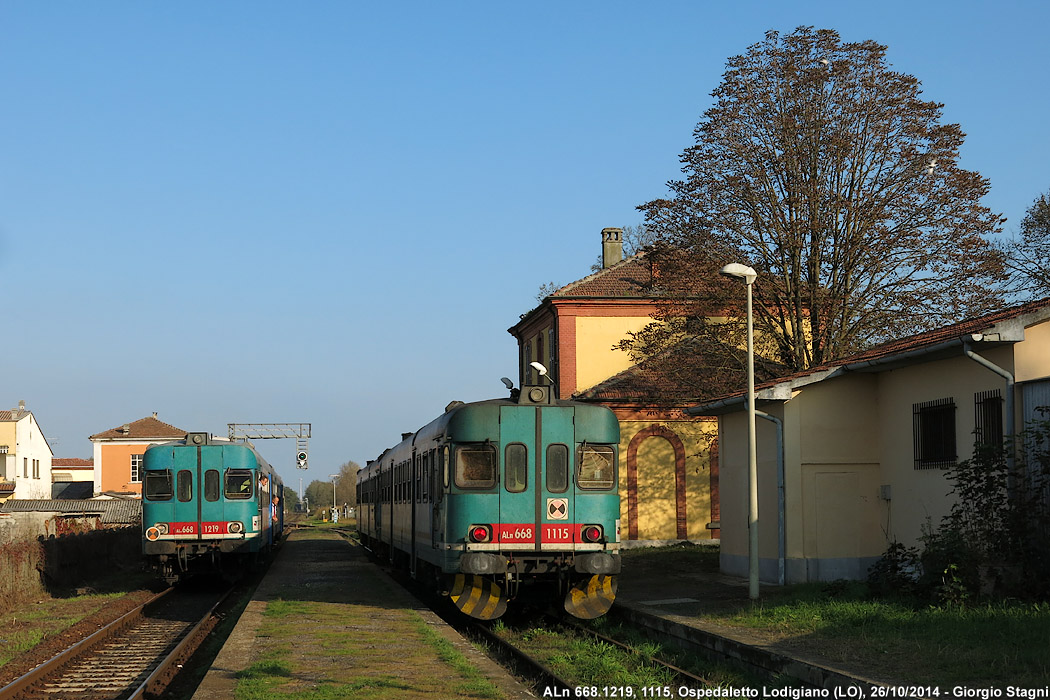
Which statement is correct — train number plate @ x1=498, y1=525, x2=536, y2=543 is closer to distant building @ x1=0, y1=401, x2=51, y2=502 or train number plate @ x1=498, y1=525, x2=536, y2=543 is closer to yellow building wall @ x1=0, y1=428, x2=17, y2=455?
distant building @ x1=0, y1=401, x2=51, y2=502

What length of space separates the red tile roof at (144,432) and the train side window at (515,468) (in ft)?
223

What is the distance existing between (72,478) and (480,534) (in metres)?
105

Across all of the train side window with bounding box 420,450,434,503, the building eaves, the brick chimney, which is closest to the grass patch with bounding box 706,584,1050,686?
the building eaves

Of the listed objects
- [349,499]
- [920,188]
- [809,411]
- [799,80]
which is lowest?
[349,499]

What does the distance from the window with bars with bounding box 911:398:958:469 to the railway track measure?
429 inches

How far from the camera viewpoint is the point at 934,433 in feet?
53.3

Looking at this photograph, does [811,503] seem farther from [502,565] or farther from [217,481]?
[217,481]

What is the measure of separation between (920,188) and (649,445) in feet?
39.9

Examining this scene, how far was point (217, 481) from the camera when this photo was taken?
21703mm

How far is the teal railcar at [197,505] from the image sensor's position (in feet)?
69.6

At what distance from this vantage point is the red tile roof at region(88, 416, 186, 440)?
78625mm

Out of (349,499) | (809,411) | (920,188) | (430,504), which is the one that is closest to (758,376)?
(920,188)

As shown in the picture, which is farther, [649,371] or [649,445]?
[649,445]

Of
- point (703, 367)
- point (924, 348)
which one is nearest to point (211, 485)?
point (703, 367)
